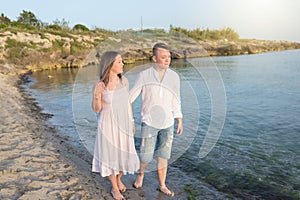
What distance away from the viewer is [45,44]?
107ft

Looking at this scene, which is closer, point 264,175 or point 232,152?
point 264,175

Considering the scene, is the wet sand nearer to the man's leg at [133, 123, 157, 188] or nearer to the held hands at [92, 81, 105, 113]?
the man's leg at [133, 123, 157, 188]

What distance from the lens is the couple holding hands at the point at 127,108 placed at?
3.41 meters

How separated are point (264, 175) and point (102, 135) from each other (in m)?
3.53

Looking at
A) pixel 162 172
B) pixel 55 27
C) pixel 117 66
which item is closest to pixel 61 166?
pixel 162 172

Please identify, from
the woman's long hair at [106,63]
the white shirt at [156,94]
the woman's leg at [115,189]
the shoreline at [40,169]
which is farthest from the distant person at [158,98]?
the shoreline at [40,169]

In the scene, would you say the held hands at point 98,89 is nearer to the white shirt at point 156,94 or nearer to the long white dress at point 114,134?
the long white dress at point 114,134

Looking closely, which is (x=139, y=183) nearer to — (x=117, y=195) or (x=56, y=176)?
(x=117, y=195)

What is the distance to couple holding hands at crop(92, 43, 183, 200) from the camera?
3.41m

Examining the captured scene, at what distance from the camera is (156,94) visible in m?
3.53

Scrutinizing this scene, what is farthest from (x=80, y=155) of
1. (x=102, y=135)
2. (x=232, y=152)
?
(x=232, y=152)

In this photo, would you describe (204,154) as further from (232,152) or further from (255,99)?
(255,99)

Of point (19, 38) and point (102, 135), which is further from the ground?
point (19, 38)

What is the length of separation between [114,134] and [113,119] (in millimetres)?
207
